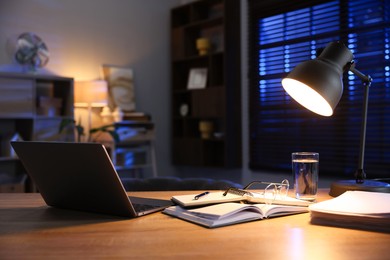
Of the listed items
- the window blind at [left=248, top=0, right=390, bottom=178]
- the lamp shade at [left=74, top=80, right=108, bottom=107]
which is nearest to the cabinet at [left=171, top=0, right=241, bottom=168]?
the window blind at [left=248, top=0, right=390, bottom=178]

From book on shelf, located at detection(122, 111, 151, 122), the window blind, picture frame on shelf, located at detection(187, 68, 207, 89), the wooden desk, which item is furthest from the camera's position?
picture frame on shelf, located at detection(187, 68, 207, 89)

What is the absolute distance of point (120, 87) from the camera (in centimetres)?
472

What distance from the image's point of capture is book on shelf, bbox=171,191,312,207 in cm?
125

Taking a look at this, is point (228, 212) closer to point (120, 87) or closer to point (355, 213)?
point (355, 213)

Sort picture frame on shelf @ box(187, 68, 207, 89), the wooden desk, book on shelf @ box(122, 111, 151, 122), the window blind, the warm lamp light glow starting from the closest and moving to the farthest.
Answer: the wooden desk < the warm lamp light glow < the window blind < book on shelf @ box(122, 111, 151, 122) < picture frame on shelf @ box(187, 68, 207, 89)

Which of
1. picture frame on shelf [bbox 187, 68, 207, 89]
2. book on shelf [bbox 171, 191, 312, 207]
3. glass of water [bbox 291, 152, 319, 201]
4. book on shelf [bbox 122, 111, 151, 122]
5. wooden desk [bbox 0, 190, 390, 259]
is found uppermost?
picture frame on shelf [bbox 187, 68, 207, 89]

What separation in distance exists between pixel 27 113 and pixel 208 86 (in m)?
2.08

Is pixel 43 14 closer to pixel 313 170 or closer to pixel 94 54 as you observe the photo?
pixel 94 54

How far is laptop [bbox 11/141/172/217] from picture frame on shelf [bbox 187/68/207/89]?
3626mm

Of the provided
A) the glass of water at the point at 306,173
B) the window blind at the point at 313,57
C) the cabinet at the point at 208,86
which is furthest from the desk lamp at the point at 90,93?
the glass of water at the point at 306,173

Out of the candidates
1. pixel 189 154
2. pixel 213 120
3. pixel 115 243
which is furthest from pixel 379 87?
pixel 115 243

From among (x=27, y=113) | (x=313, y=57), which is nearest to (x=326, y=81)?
(x=313, y=57)

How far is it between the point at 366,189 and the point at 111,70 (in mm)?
3692

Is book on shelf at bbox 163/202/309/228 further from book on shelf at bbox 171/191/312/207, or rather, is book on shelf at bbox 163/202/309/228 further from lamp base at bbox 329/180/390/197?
lamp base at bbox 329/180/390/197
